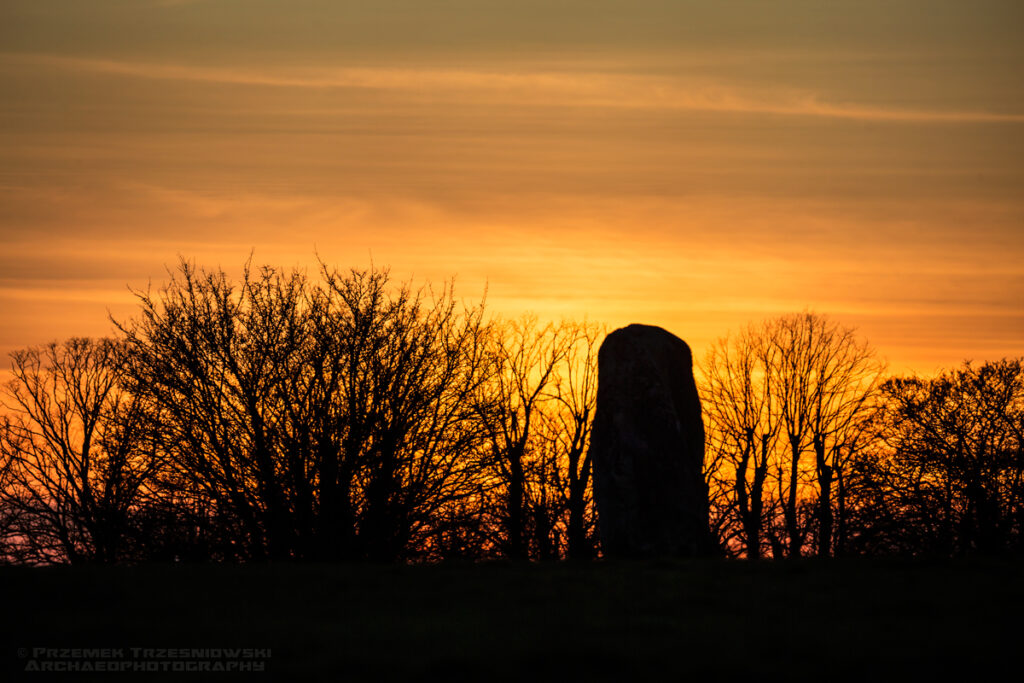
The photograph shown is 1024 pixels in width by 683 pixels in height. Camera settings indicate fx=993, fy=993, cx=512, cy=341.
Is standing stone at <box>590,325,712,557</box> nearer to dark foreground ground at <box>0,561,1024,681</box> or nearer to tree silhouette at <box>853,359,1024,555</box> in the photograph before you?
dark foreground ground at <box>0,561,1024,681</box>

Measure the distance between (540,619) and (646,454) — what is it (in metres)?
7.53

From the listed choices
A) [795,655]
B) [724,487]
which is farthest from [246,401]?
[724,487]

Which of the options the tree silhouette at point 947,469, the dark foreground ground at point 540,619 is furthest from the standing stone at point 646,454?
the tree silhouette at point 947,469

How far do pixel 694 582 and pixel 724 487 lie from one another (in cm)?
2604

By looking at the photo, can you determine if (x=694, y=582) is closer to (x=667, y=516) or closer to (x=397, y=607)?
(x=397, y=607)

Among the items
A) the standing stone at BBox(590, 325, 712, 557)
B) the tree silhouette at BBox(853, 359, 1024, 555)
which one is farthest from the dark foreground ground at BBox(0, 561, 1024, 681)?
the tree silhouette at BBox(853, 359, 1024, 555)

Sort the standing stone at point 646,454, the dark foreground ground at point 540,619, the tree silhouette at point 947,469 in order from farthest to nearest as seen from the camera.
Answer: the tree silhouette at point 947,469 < the standing stone at point 646,454 < the dark foreground ground at point 540,619

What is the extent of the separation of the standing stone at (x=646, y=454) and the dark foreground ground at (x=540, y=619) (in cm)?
379

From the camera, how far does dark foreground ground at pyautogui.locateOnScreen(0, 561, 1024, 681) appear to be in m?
7.26

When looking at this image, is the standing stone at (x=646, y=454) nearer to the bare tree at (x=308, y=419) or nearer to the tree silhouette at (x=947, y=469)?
the bare tree at (x=308, y=419)

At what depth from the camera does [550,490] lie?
3622 centimetres

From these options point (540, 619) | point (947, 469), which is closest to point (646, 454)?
point (540, 619)

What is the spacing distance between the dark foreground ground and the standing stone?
3.79 m

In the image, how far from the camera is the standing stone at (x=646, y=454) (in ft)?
52.0
